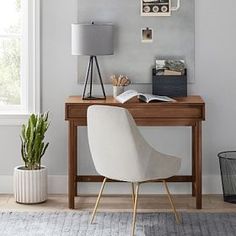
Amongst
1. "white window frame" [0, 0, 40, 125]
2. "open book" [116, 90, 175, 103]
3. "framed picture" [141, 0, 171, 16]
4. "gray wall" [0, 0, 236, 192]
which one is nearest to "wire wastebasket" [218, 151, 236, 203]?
"gray wall" [0, 0, 236, 192]

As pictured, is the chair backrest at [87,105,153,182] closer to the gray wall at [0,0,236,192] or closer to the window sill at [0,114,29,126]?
the gray wall at [0,0,236,192]

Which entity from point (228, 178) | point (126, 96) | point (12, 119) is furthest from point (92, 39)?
point (228, 178)

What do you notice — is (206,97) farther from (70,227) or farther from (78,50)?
(70,227)

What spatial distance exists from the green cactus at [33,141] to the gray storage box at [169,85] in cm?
88

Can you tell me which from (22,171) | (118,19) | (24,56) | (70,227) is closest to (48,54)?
(24,56)

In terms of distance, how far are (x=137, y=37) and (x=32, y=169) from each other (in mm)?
1305

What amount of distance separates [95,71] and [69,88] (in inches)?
9.9

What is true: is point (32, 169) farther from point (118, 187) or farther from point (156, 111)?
point (156, 111)

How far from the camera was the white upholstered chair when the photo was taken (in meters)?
4.59

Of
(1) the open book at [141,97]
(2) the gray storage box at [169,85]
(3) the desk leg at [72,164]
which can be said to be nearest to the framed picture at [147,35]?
(2) the gray storage box at [169,85]

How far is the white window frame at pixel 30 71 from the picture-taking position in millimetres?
5562

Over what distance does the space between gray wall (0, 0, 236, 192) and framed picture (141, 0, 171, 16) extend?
0.24 meters

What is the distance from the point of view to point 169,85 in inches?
214

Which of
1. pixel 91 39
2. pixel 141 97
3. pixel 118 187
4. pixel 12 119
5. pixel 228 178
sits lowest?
pixel 118 187
